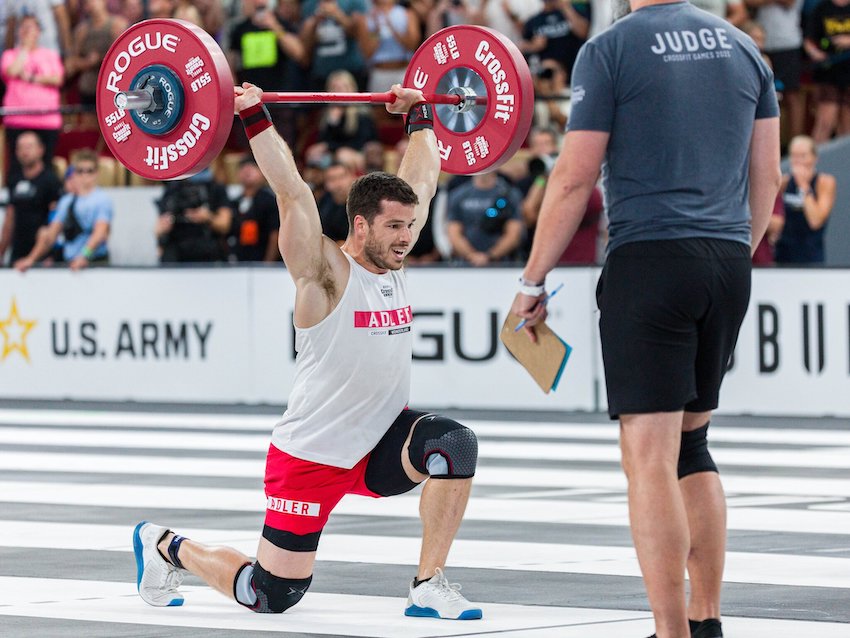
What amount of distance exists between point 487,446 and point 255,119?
667 centimetres

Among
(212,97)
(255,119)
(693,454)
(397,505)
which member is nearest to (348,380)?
(255,119)

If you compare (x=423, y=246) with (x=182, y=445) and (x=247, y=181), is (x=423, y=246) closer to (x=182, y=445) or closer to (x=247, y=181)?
(x=247, y=181)

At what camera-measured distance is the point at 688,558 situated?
6012 millimetres

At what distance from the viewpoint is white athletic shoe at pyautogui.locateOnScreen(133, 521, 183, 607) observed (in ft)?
23.5

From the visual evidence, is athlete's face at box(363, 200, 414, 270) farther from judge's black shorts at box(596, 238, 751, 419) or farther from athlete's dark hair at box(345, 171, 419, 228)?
judge's black shorts at box(596, 238, 751, 419)

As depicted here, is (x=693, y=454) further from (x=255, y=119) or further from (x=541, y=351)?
(x=255, y=119)

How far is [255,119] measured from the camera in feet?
22.2

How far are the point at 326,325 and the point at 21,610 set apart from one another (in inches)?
62.1

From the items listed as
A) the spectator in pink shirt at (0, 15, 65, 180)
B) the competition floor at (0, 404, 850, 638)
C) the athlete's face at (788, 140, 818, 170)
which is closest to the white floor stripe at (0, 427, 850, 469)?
the competition floor at (0, 404, 850, 638)

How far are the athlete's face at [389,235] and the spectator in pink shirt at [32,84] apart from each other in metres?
13.1

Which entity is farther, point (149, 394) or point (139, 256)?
point (139, 256)

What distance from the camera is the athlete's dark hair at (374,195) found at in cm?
698

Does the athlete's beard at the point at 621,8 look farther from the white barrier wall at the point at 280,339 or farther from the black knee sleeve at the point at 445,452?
the white barrier wall at the point at 280,339

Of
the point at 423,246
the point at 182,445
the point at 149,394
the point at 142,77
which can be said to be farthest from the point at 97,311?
the point at 142,77
